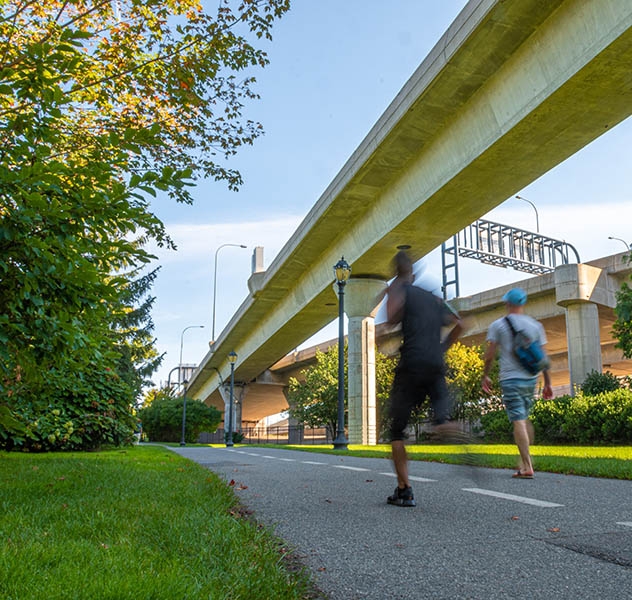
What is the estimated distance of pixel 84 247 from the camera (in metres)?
4.73

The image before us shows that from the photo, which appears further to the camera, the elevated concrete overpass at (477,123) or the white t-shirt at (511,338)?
the elevated concrete overpass at (477,123)

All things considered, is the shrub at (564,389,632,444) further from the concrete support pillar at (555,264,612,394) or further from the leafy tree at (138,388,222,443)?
the leafy tree at (138,388,222,443)

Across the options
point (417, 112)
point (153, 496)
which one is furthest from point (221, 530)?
point (417, 112)

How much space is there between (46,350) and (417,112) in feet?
39.9

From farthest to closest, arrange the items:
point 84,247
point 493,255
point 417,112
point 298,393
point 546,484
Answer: point 298,393, point 493,255, point 417,112, point 546,484, point 84,247

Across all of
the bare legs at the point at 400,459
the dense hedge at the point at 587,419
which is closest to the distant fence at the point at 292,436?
the dense hedge at the point at 587,419

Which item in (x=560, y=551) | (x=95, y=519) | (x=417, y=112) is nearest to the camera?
(x=560, y=551)

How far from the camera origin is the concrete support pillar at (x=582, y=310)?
2825 cm

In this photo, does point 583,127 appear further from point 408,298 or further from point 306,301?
point 306,301

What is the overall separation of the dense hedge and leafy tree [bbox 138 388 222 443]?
123 ft

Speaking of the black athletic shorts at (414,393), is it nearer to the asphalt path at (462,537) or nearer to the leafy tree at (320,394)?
the asphalt path at (462,537)

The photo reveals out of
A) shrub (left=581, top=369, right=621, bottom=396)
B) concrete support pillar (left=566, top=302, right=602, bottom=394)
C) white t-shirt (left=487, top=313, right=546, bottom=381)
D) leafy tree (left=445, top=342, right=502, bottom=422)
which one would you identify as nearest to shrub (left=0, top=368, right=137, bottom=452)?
white t-shirt (left=487, top=313, right=546, bottom=381)

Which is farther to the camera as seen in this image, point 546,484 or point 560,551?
point 546,484

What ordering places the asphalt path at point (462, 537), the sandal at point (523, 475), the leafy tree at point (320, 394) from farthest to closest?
the leafy tree at point (320, 394)
the sandal at point (523, 475)
the asphalt path at point (462, 537)
